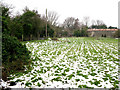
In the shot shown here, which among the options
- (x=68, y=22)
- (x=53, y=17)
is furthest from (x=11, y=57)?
(x=68, y=22)

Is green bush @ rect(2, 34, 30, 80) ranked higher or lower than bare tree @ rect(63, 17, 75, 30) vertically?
lower

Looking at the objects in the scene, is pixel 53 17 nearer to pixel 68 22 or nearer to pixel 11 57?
pixel 68 22

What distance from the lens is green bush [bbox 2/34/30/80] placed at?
3.62 metres

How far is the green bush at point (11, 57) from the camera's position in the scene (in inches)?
142

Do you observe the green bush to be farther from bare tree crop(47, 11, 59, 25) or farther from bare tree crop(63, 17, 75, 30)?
bare tree crop(63, 17, 75, 30)

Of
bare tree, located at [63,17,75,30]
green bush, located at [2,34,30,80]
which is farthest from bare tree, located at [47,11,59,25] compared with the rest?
green bush, located at [2,34,30,80]

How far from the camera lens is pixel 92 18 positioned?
45.8m

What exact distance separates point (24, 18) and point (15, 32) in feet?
10.8

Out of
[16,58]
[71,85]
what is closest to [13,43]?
[16,58]

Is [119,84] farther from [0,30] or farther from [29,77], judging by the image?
[0,30]

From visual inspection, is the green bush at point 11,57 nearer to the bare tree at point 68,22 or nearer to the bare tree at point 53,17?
the bare tree at point 53,17

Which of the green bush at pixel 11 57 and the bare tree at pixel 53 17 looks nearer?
the green bush at pixel 11 57

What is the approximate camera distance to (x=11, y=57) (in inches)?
158

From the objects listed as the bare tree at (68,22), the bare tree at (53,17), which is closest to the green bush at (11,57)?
the bare tree at (53,17)
